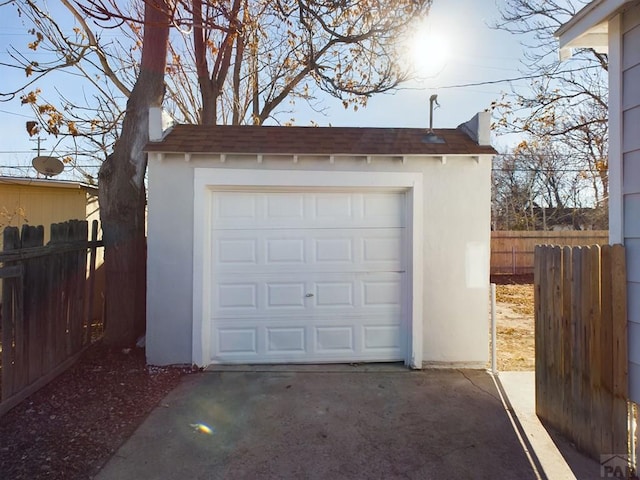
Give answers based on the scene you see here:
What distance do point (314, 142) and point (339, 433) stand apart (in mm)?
3371

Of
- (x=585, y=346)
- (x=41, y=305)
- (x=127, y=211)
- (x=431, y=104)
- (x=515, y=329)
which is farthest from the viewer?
(x=515, y=329)

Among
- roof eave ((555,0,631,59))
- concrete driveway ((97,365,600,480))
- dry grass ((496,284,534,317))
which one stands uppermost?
roof eave ((555,0,631,59))

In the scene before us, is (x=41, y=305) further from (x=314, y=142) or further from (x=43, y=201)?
(x=43, y=201)

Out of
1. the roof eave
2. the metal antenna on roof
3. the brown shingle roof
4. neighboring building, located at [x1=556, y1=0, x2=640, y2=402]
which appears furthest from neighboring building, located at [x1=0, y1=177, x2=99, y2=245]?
neighboring building, located at [x1=556, y1=0, x2=640, y2=402]

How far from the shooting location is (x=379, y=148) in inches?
189

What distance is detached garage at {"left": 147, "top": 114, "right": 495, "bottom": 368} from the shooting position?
4.67 meters

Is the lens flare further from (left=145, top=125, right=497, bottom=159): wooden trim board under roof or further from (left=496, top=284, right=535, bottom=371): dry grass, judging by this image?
(left=496, top=284, right=535, bottom=371): dry grass

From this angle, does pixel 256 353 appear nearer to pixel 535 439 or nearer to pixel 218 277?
pixel 218 277

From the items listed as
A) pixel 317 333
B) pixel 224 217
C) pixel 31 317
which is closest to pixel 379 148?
pixel 224 217

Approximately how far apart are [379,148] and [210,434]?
12.0 feet

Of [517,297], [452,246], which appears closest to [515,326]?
[517,297]

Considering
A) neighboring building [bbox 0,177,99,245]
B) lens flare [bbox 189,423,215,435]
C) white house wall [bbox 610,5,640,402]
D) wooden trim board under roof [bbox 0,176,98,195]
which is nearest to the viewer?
white house wall [bbox 610,5,640,402]

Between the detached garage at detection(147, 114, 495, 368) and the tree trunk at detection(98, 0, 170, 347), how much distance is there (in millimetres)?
667

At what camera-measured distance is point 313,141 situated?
4.92 meters
